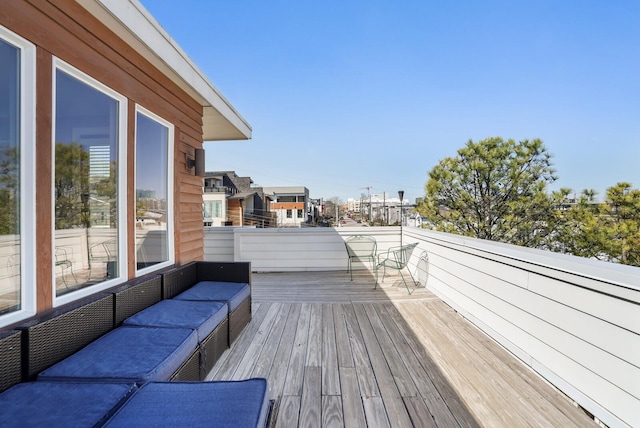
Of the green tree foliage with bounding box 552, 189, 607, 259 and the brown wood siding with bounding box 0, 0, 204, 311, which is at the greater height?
the brown wood siding with bounding box 0, 0, 204, 311

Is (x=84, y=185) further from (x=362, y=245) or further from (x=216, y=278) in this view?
(x=362, y=245)

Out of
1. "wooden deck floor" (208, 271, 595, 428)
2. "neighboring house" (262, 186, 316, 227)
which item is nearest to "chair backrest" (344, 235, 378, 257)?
"wooden deck floor" (208, 271, 595, 428)

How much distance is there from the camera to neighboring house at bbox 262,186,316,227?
88.5ft

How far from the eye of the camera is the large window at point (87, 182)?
1717mm

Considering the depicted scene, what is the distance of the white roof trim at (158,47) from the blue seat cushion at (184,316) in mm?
1835

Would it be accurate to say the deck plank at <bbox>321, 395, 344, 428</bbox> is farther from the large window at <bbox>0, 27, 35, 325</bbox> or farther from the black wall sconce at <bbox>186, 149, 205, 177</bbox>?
the black wall sconce at <bbox>186, 149, 205, 177</bbox>

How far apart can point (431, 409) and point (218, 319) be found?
149cm

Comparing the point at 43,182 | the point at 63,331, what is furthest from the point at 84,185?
the point at 63,331

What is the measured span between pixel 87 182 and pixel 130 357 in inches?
48.4

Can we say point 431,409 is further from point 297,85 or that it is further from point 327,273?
point 297,85

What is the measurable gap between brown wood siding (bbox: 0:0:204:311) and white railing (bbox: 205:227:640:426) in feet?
9.84

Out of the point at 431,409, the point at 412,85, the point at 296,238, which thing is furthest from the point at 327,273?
the point at 412,85

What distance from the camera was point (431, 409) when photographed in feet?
5.53

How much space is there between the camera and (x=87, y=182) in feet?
6.51
